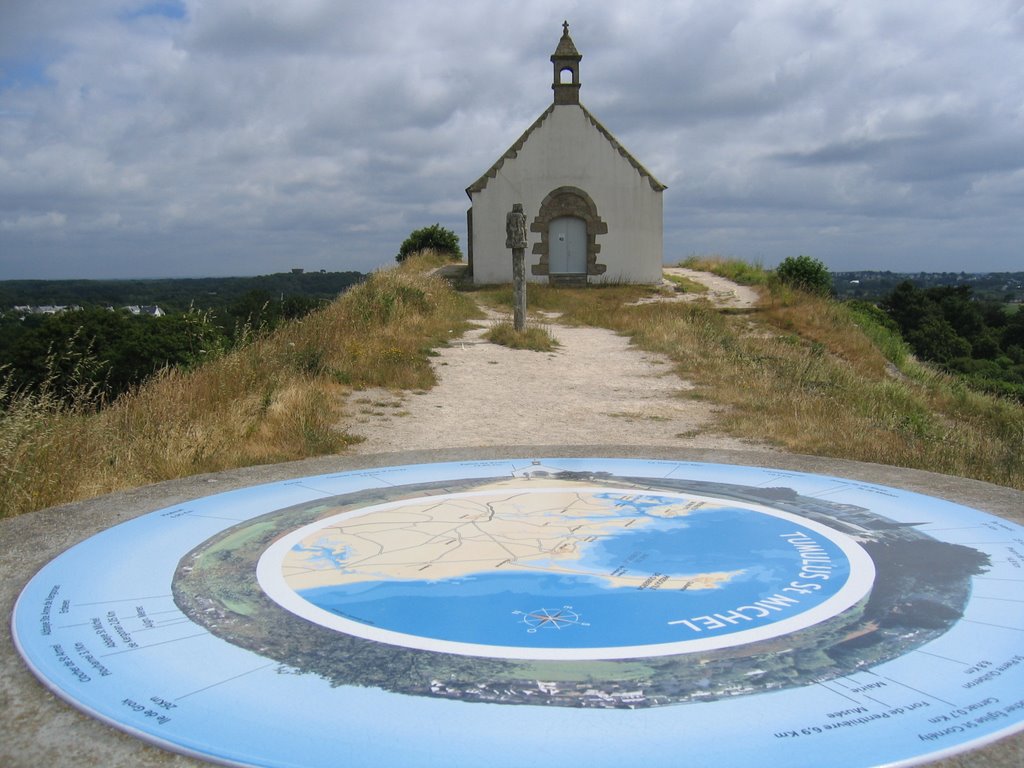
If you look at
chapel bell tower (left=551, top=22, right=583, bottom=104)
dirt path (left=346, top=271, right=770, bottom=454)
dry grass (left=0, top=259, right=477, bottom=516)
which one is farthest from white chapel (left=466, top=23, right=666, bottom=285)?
dry grass (left=0, top=259, right=477, bottom=516)

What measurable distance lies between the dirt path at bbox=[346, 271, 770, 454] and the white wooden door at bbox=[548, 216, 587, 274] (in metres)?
11.1

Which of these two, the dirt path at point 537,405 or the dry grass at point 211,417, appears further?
the dirt path at point 537,405

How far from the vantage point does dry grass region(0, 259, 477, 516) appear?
19.7ft

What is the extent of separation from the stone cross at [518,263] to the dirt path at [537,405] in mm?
1370

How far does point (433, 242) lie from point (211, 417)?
99.0ft

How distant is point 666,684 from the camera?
8.83 feet

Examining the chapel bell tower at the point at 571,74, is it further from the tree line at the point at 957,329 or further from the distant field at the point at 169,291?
the tree line at the point at 957,329

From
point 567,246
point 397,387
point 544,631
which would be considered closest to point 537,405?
point 397,387

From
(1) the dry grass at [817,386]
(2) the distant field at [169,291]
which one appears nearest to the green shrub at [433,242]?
(2) the distant field at [169,291]

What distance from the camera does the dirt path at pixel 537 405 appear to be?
8680 mm

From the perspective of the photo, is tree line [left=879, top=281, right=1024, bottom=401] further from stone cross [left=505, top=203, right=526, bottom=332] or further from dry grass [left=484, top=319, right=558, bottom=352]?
dry grass [left=484, top=319, right=558, bottom=352]

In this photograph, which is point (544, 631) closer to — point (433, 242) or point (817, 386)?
point (817, 386)

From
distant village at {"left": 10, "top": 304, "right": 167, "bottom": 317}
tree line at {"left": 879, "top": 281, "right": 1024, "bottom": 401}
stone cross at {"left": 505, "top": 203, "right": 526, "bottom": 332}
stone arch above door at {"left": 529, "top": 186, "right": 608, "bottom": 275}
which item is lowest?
tree line at {"left": 879, "top": 281, "right": 1024, "bottom": 401}

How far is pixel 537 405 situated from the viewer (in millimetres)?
10594
